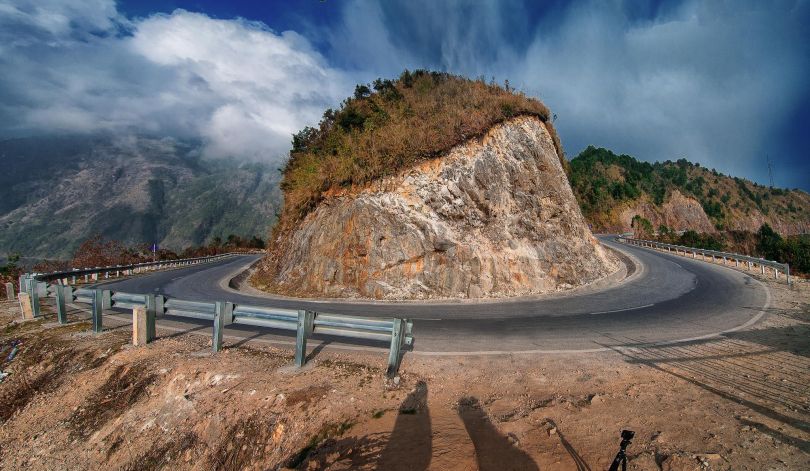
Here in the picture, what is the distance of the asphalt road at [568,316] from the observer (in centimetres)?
841

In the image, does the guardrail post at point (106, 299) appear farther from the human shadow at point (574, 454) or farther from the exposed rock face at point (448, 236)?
the human shadow at point (574, 454)

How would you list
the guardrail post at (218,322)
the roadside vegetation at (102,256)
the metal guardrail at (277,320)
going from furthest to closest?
the roadside vegetation at (102,256), the guardrail post at (218,322), the metal guardrail at (277,320)

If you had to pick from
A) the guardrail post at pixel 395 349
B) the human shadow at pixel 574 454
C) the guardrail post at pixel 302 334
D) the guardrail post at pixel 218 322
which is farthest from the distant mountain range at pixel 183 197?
the human shadow at pixel 574 454

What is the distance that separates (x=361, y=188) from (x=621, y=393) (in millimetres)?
14400

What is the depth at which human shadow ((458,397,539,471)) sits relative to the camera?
3.83 metres

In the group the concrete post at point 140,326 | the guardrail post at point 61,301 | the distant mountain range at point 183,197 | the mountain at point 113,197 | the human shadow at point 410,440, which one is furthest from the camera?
the mountain at point 113,197

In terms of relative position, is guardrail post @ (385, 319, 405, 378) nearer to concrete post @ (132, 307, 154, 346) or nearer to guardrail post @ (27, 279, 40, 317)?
concrete post @ (132, 307, 154, 346)

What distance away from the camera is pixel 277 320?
699 cm

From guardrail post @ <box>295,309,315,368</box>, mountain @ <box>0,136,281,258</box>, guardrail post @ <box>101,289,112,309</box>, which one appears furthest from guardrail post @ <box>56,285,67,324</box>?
mountain @ <box>0,136,281,258</box>

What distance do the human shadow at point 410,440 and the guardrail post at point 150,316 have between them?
6152mm

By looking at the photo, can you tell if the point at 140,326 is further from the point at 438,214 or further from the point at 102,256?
the point at 102,256

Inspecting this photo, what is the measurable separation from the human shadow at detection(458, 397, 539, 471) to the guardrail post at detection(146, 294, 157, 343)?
694 centimetres

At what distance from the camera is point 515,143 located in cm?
2067

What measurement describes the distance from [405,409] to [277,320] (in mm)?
3163
